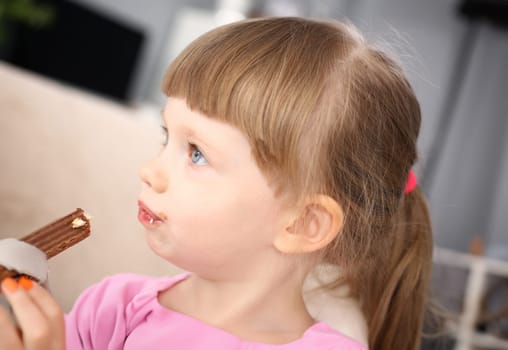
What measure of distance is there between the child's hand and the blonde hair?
272mm

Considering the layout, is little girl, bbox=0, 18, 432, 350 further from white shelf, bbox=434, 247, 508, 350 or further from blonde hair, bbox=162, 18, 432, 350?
white shelf, bbox=434, 247, 508, 350

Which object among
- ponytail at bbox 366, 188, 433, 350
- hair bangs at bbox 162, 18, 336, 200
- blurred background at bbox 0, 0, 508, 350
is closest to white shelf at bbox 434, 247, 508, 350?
blurred background at bbox 0, 0, 508, 350

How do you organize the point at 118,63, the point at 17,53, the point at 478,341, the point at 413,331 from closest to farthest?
the point at 413,331 < the point at 478,341 < the point at 17,53 < the point at 118,63

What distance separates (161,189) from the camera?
2.43 feet

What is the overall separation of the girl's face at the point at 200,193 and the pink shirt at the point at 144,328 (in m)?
0.08

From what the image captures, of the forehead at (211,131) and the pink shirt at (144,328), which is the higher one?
the forehead at (211,131)

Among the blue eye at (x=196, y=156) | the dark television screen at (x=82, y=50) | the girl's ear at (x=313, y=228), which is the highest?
the blue eye at (x=196, y=156)

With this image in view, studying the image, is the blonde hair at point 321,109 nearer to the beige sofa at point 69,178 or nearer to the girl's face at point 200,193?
the girl's face at point 200,193

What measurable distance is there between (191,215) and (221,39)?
20 centimetres

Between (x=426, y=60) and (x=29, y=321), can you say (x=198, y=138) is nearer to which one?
(x=29, y=321)

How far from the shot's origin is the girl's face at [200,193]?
738mm

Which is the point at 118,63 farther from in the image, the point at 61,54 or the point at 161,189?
the point at 161,189

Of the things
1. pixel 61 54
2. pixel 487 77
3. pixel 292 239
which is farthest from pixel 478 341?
pixel 61 54

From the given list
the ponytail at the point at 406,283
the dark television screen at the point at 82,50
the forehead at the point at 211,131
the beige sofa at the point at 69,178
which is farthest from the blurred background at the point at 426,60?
the forehead at the point at 211,131
